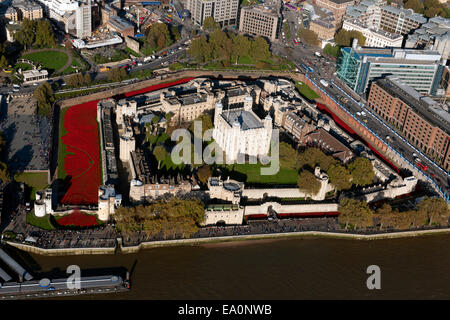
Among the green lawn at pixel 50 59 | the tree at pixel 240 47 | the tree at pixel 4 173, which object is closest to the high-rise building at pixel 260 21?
the tree at pixel 240 47

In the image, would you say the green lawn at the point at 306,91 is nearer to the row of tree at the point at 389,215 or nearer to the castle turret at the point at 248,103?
the castle turret at the point at 248,103

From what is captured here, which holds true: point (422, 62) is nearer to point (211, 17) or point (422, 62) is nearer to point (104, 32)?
point (211, 17)

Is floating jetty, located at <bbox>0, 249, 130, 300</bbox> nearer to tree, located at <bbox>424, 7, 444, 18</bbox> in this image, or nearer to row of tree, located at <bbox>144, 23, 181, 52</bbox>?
row of tree, located at <bbox>144, 23, 181, 52</bbox>

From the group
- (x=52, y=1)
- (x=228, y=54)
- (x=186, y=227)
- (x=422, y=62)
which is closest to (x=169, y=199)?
(x=186, y=227)

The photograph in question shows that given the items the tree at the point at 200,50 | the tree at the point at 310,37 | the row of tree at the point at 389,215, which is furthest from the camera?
the tree at the point at 310,37

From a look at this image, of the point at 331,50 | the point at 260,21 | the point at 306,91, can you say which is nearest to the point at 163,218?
the point at 306,91

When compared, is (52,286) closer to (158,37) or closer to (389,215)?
(389,215)
